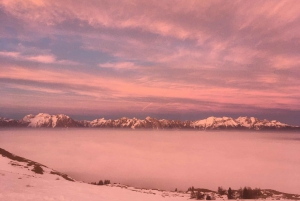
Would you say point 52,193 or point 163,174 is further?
point 163,174

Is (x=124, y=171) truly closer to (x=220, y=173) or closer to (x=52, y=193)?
(x=220, y=173)

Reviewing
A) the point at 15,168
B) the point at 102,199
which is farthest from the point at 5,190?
the point at 15,168

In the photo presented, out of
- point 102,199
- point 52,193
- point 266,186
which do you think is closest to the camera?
point 52,193

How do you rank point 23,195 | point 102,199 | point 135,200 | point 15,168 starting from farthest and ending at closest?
point 15,168, point 135,200, point 102,199, point 23,195

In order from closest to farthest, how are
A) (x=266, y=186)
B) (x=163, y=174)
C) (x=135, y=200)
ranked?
(x=135, y=200), (x=266, y=186), (x=163, y=174)

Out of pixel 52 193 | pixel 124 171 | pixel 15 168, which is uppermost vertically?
pixel 52 193

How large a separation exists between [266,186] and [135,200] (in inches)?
3366

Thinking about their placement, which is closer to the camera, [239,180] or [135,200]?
[135,200]

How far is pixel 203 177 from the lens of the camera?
105m

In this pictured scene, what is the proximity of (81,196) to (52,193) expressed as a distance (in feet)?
7.54

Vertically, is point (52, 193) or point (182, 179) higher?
point (52, 193)

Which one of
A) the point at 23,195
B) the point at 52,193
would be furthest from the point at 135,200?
the point at 23,195

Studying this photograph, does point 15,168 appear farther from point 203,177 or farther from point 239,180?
point 239,180

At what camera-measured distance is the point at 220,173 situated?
116062 mm
